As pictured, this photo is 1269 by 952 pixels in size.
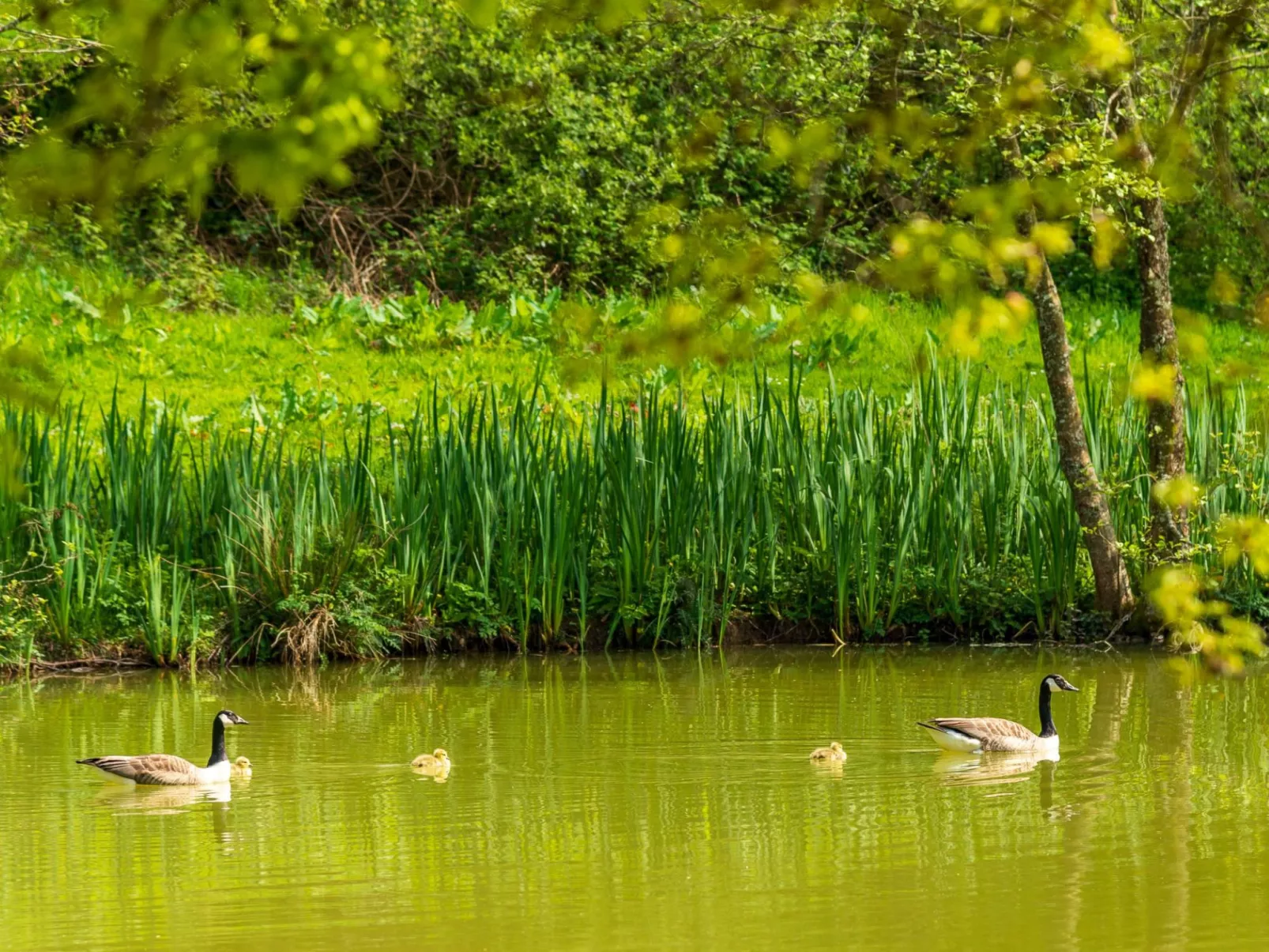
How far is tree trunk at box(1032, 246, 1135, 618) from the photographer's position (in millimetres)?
12562

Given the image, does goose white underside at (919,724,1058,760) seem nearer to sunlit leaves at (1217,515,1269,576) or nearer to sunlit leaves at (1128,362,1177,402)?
sunlit leaves at (1217,515,1269,576)

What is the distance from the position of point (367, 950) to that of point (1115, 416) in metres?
10.2

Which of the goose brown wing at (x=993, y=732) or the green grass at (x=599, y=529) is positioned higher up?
the green grass at (x=599, y=529)

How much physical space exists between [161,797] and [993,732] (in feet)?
13.6

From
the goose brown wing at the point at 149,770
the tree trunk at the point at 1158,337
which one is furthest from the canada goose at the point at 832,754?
the tree trunk at the point at 1158,337

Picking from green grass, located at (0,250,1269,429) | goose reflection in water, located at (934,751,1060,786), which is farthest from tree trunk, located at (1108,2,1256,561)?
green grass, located at (0,250,1269,429)

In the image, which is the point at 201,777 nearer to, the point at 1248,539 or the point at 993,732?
the point at 993,732

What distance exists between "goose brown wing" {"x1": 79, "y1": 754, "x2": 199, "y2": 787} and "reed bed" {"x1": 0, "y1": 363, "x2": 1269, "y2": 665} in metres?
3.63

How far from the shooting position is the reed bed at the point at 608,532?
12.8 metres

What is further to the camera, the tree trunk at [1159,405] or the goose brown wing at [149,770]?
the tree trunk at [1159,405]

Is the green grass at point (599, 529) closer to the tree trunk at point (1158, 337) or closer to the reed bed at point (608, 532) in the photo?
the reed bed at point (608, 532)

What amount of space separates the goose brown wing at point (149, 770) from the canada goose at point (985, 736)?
3712mm

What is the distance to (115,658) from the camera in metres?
12.8

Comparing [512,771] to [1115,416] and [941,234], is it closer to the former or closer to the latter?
[941,234]
